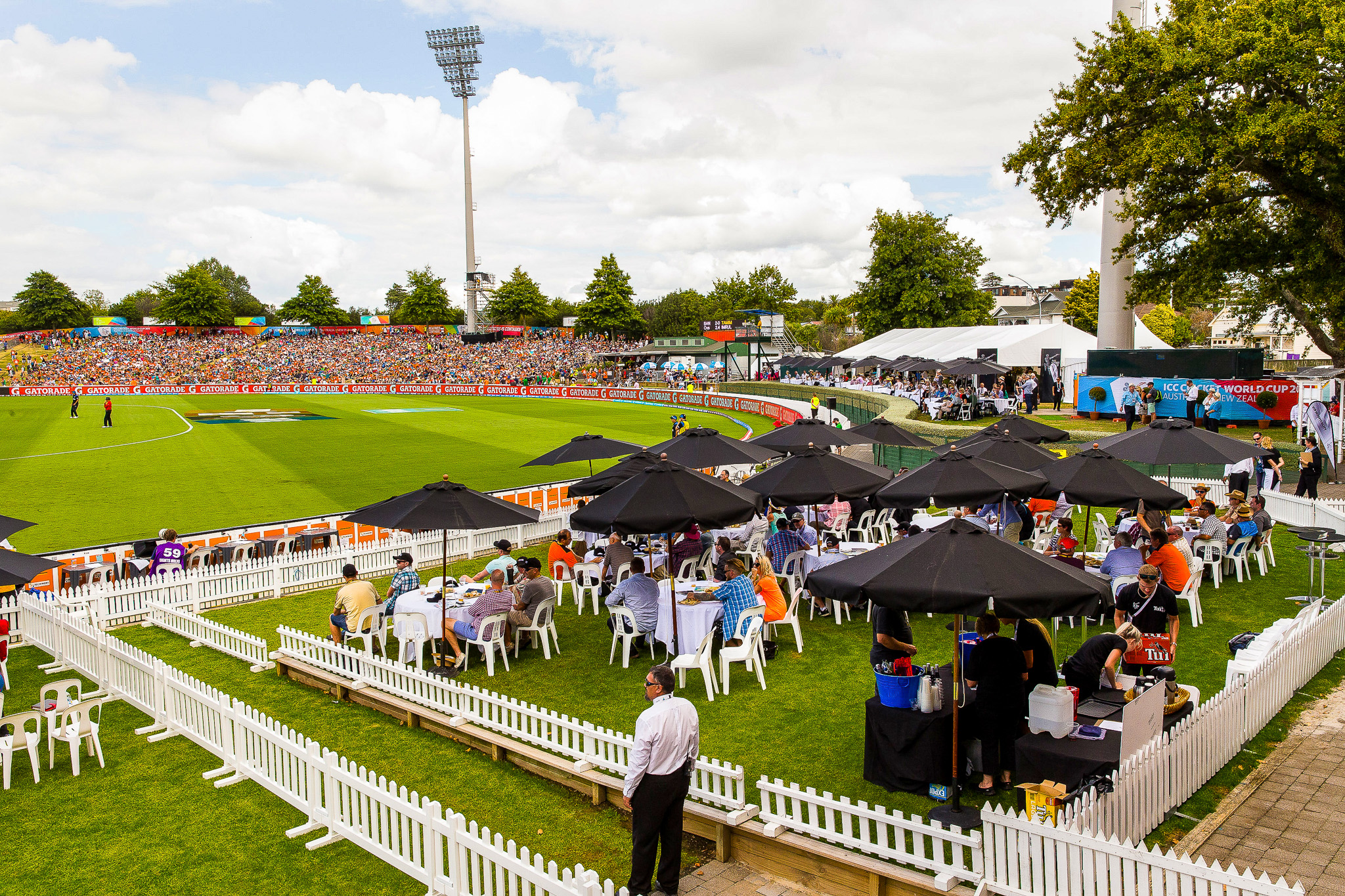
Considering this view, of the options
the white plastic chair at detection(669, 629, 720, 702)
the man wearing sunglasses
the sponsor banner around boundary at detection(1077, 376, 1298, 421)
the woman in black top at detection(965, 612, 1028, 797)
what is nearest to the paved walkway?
the man wearing sunglasses

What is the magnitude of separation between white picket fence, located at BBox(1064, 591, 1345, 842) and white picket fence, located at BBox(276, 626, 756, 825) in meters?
2.41

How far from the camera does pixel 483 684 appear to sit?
34.1 ft

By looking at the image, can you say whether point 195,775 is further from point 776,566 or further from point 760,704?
point 776,566

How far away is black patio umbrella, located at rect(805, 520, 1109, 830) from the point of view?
238 inches

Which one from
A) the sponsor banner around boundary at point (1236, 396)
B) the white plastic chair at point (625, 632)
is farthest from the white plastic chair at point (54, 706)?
the sponsor banner around boundary at point (1236, 396)

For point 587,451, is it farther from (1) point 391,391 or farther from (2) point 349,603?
(1) point 391,391

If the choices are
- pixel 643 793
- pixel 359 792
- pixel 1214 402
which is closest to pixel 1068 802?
pixel 643 793

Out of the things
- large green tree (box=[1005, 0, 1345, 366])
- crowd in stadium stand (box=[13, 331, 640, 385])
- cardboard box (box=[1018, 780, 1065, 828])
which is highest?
large green tree (box=[1005, 0, 1345, 366])

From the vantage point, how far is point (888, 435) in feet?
55.8

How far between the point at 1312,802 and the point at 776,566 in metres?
7.07

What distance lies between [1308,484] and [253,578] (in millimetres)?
19806

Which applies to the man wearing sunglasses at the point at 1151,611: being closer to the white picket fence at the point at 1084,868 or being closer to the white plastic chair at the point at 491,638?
the white picket fence at the point at 1084,868

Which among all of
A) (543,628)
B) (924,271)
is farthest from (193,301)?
(543,628)

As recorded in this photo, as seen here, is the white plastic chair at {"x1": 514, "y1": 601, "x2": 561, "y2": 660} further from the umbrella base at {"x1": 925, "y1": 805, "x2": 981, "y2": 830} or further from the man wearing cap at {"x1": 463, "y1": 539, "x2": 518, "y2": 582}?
the umbrella base at {"x1": 925, "y1": 805, "x2": 981, "y2": 830}
